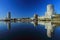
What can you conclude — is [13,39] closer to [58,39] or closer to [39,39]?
[39,39]

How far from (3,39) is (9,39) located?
11 cm

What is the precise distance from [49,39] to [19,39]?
0.51 metres

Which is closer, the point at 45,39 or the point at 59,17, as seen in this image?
the point at 45,39

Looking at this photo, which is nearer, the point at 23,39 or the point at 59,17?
the point at 23,39

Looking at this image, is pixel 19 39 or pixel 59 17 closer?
pixel 19 39

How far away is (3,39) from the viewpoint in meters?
3.05

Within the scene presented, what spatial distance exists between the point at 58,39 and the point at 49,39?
14 centimetres

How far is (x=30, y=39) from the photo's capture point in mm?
3066

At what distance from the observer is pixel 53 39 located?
2.93m

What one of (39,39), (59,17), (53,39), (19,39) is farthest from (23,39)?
(59,17)

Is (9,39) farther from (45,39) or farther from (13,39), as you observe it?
(45,39)

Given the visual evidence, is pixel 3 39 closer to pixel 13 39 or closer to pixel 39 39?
pixel 13 39

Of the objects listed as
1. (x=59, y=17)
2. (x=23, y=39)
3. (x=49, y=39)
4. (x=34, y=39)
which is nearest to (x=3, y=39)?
(x=23, y=39)

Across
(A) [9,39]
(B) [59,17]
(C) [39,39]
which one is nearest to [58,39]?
(C) [39,39]
